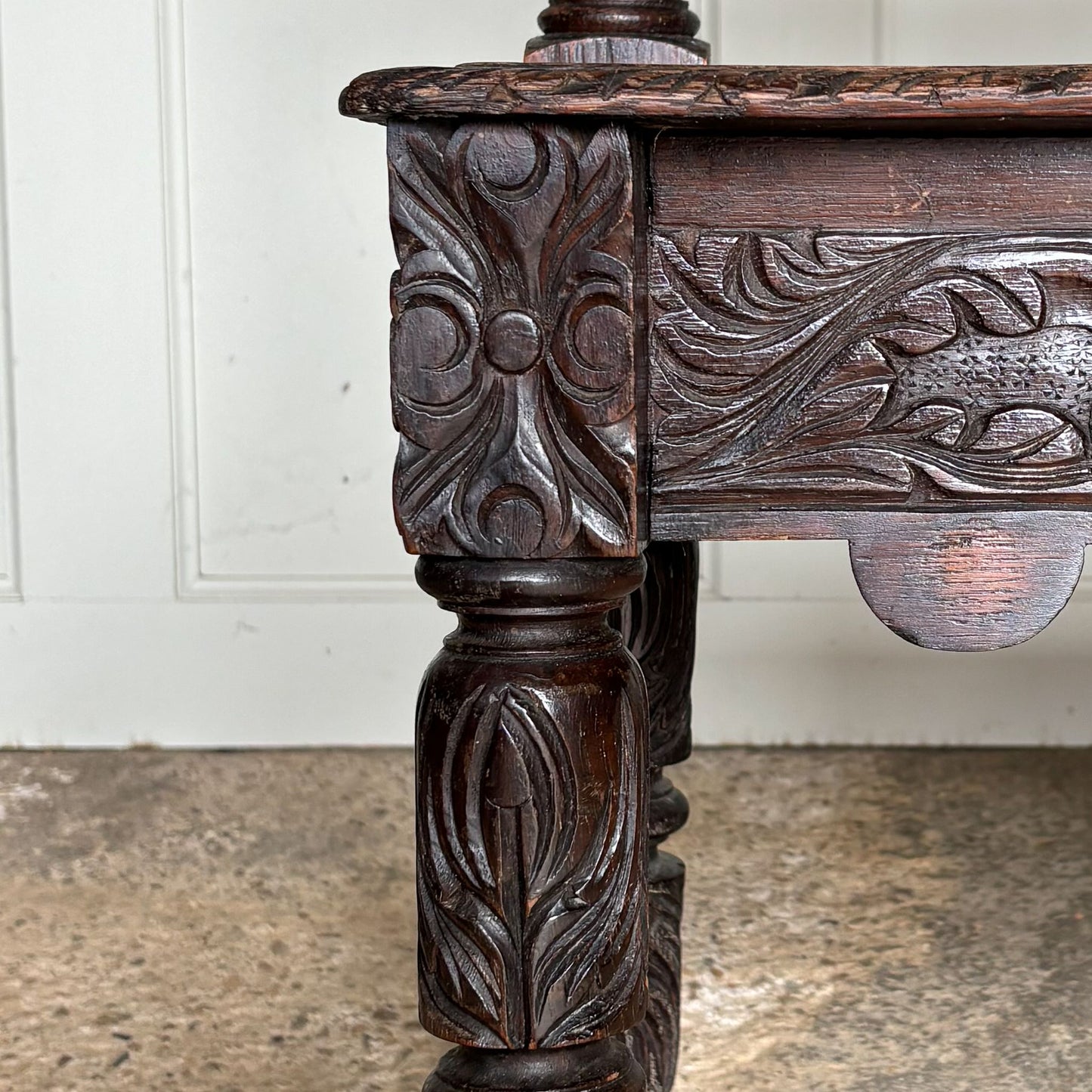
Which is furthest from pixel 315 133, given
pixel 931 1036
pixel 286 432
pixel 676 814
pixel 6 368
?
pixel 931 1036

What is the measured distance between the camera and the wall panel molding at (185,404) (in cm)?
200

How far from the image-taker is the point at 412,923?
1455mm

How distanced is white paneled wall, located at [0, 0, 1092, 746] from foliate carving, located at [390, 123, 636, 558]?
1407 mm

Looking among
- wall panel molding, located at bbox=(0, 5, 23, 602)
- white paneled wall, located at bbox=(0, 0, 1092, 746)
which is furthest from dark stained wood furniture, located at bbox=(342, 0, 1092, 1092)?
wall panel molding, located at bbox=(0, 5, 23, 602)

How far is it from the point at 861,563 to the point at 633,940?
21 centimetres

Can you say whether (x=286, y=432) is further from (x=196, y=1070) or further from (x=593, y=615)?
(x=593, y=615)

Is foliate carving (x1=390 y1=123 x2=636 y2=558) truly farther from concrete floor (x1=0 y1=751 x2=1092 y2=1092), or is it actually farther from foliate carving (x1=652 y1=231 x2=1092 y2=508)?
concrete floor (x1=0 y1=751 x2=1092 y2=1092)

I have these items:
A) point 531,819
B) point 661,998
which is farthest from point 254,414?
point 531,819

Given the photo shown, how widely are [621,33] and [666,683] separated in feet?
1.71

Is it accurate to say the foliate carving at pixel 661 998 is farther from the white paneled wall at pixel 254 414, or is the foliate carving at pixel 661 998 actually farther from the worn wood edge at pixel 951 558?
the white paneled wall at pixel 254 414

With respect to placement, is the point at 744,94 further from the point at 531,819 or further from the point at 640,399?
the point at 531,819

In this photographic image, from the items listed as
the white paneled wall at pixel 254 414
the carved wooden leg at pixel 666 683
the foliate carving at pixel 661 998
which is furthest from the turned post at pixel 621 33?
the white paneled wall at pixel 254 414

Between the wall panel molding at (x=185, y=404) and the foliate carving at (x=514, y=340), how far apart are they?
144 centimetres

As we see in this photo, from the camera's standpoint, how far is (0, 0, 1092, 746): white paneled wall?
1990 mm
